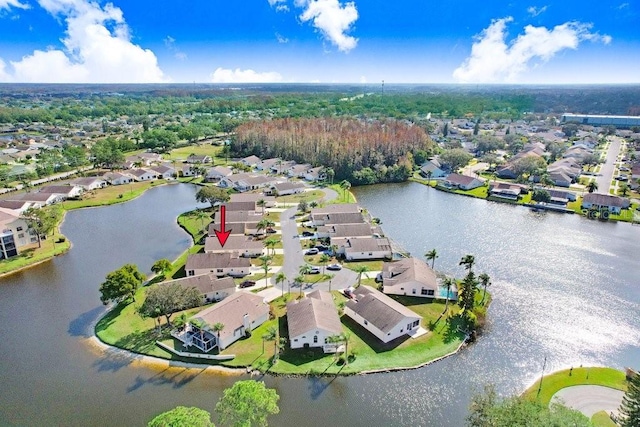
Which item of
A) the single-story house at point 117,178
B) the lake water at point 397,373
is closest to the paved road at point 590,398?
the lake water at point 397,373

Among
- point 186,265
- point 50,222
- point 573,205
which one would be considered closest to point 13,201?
point 50,222

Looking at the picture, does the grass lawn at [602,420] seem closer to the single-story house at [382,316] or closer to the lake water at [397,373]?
the lake water at [397,373]

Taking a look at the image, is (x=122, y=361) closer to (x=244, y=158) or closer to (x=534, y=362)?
(x=534, y=362)

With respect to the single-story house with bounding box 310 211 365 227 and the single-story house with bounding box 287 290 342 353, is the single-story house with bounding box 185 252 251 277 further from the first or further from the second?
the single-story house with bounding box 310 211 365 227

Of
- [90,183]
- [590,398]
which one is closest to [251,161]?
[90,183]

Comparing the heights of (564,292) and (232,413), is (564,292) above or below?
below

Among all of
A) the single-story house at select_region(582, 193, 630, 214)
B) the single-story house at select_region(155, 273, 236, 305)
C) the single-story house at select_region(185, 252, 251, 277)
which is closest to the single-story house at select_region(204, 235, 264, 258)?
the single-story house at select_region(185, 252, 251, 277)
